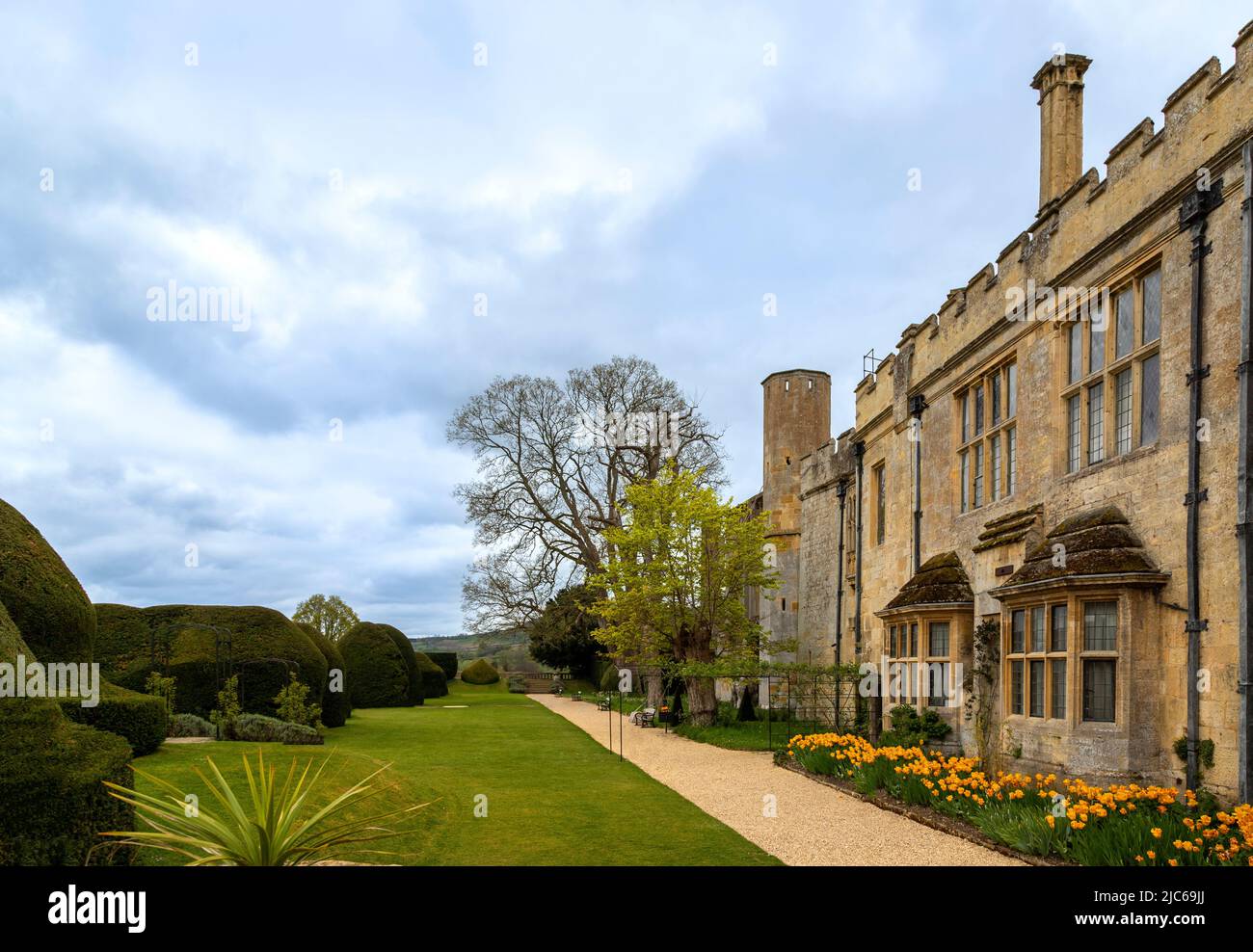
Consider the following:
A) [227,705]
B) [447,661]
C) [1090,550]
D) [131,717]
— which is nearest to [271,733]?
[227,705]

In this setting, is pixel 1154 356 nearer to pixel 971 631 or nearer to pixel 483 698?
pixel 971 631

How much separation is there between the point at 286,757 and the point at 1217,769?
1206cm

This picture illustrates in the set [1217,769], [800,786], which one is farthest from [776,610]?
[1217,769]

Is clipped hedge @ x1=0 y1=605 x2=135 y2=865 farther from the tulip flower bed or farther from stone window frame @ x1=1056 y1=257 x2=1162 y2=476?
stone window frame @ x1=1056 y1=257 x2=1162 y2=476

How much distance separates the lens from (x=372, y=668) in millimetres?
33219

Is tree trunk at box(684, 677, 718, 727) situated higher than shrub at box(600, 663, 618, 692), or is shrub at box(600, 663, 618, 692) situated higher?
tree trunk at box(684, 677, 718, 727)

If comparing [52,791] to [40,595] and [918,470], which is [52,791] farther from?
[918,470]

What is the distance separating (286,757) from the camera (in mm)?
13898

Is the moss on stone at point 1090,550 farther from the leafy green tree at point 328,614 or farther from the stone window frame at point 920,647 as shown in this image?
the leafy green tree at point 328,614

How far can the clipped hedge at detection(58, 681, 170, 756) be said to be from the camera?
1288 cm

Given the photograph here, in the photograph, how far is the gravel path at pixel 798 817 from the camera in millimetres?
9430

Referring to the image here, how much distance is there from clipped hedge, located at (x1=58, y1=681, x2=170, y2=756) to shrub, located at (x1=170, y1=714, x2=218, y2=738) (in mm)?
3698

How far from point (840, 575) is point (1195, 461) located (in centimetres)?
1401

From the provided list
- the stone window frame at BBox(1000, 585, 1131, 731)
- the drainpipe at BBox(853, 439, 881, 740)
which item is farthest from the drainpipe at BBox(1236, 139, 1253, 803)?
the drainpipe at BBox(853, 439, 881, 740)
